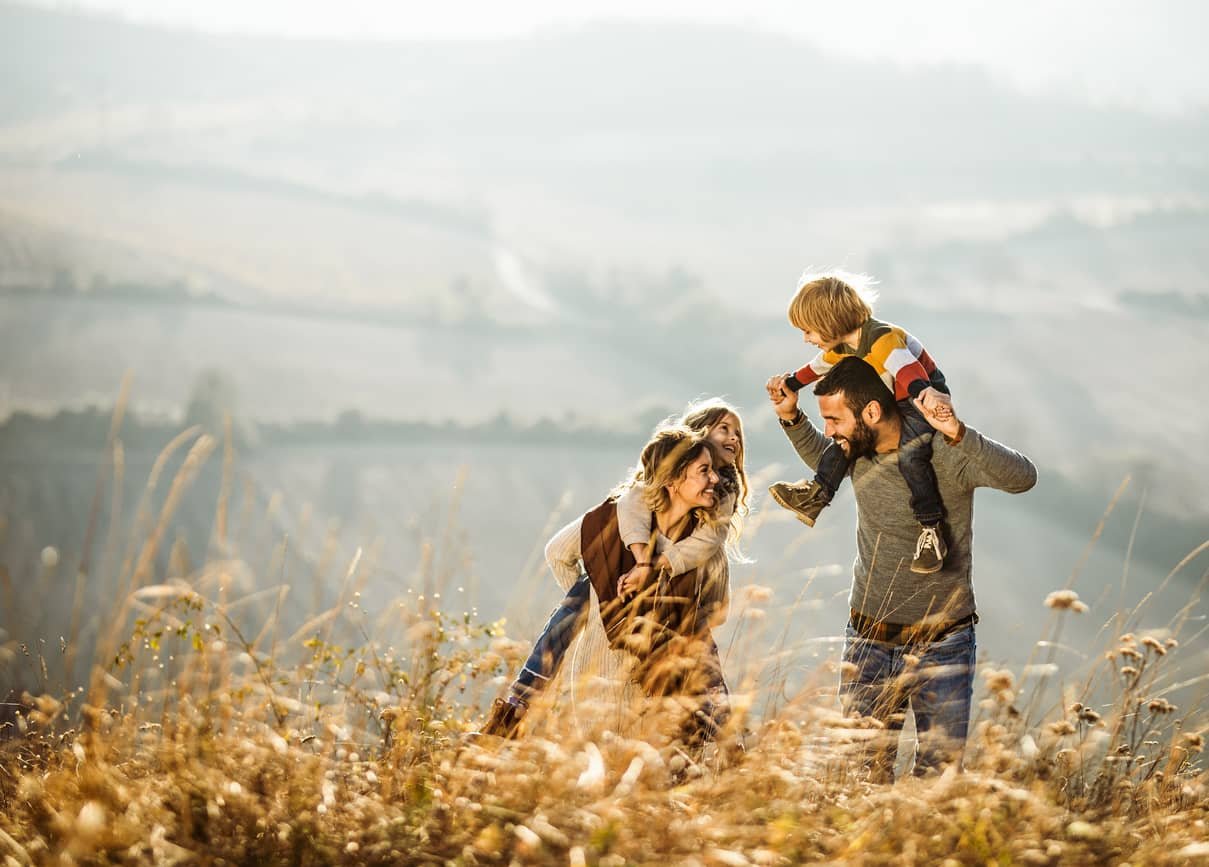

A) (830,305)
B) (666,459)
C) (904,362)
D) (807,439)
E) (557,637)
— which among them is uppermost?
(830,305)

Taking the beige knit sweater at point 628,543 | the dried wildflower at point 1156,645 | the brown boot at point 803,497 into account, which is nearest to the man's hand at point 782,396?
the brown boot at point 803,497

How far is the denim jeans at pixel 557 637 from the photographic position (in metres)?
2.79

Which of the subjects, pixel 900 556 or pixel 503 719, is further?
pixel 900 556

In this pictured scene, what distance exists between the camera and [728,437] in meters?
2.91

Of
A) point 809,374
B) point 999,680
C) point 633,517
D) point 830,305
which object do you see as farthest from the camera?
point 809,374

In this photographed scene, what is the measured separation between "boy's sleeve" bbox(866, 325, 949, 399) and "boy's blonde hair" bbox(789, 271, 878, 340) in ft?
0.37

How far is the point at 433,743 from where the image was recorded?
231 centimetres

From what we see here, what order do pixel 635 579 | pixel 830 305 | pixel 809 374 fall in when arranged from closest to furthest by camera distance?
pixel 635 579
pixel 830 305
pixel 809 374

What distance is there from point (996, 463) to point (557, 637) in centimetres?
116

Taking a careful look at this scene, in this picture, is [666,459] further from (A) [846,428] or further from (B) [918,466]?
(B) [918,466]

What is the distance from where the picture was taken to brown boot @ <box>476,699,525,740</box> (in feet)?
8.48

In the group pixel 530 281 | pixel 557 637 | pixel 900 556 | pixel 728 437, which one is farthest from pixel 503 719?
pixel 530 281

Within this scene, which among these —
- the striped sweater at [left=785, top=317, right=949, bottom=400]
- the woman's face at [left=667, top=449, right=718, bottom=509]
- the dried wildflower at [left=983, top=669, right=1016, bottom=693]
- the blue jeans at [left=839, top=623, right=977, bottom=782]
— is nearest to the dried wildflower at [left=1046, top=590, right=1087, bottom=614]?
the dried wildflower at [left=983, top=669, right=1016, bottom=693]

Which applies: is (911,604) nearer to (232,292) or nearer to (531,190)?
(232,292)
